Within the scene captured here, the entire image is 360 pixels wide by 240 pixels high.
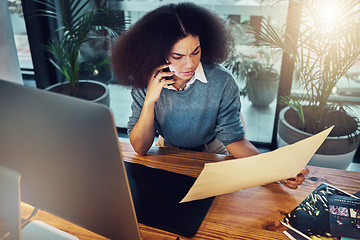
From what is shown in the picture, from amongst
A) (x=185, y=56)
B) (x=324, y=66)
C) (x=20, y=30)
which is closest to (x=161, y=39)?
(x=185, y=56)

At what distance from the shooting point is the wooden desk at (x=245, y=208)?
823 mm

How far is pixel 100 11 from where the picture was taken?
2332 mm

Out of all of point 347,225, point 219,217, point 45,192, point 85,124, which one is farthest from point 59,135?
point 347,225

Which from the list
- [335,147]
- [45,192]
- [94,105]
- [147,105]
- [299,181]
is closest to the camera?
[94,105]

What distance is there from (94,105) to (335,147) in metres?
1.90

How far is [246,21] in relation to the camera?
2.33 metres

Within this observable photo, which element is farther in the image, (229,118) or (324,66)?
(324,66)

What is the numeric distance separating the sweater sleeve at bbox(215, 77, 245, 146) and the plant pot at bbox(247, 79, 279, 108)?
1174 millimetres

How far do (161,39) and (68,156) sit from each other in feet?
2.82

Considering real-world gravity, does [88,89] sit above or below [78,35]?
below

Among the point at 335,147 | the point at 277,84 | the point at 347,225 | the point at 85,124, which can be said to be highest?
the point at 85,124

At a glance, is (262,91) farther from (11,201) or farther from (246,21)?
(11,201)

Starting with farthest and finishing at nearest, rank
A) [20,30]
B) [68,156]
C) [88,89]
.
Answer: [20,30]
[88,89]
[68,156]

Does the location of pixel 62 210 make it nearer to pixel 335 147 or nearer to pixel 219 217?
pixel 219 217
